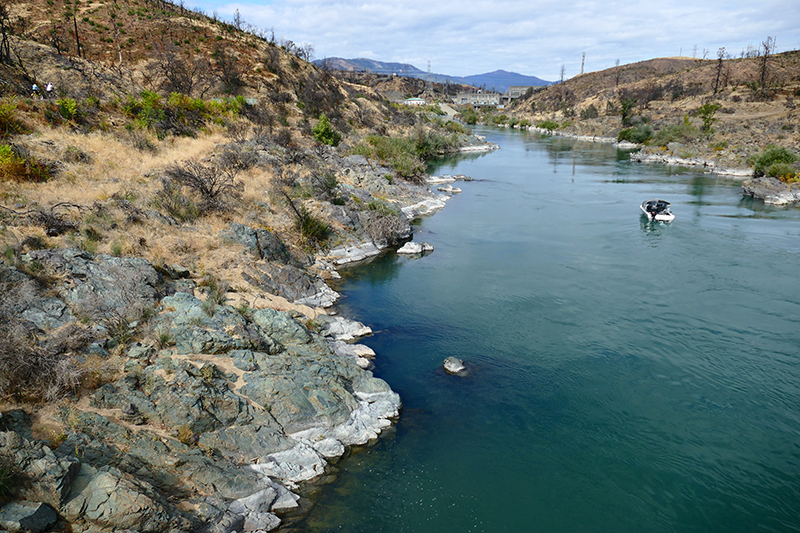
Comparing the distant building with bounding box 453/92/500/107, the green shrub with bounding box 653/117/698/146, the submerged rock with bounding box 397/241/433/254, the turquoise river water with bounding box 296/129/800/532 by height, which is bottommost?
the turquoise river water with bounding box 296/129/800/532

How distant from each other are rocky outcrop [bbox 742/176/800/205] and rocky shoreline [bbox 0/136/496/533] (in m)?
36.6

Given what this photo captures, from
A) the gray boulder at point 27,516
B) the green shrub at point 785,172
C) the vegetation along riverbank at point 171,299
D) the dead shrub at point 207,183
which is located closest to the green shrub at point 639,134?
the green shrub at point 785,172

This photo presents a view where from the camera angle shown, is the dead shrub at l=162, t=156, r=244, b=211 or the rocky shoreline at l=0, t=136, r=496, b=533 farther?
the dead shrub at l=162, t=156, r=244, b=211

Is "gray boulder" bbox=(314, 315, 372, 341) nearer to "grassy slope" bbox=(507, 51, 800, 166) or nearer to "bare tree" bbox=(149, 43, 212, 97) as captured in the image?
"bare tree" bbox=(149, 43, 212, 97)

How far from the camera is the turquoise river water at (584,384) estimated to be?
9.95m

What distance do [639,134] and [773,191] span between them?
3753cm

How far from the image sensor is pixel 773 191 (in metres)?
35.5

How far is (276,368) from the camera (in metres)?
12.4

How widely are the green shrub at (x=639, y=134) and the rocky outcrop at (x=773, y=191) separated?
3327cm

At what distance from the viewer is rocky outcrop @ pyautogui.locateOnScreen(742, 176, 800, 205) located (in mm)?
34859

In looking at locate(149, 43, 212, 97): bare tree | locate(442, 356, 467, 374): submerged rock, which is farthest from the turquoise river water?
locate(149, 43, 212, 97): bare tree

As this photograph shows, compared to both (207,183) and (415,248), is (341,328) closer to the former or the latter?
(415,248)

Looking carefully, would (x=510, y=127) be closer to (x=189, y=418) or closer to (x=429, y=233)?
(x=429, y=233)

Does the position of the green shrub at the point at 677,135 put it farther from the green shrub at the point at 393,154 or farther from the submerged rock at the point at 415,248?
the submerged rock at the point at 415,248
